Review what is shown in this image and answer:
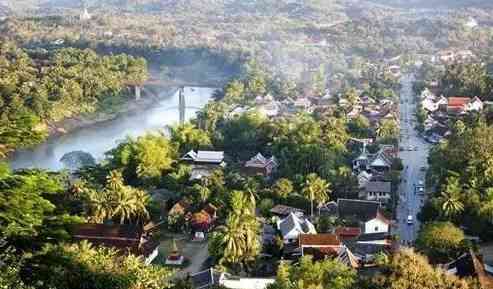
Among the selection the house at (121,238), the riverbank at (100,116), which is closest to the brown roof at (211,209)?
the house at (121,238)

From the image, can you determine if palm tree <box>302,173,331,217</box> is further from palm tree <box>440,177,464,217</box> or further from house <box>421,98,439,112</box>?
house <box>421,98,439,112</box>

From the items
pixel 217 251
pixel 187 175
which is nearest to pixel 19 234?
pixel 217 251

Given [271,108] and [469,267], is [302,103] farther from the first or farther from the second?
[469,267]

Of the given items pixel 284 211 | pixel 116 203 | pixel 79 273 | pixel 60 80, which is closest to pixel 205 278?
pixel 116 203

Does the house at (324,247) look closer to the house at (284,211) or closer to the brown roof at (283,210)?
the house at (284,211)

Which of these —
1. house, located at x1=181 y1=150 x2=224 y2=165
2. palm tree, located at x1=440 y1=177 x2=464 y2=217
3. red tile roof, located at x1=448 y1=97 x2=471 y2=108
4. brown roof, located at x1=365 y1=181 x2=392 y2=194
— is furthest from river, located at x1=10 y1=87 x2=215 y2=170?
palm tree, located at x1=440 y1=177 x2=464 y2=217

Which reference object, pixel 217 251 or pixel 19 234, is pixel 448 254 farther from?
pixel 19 234
